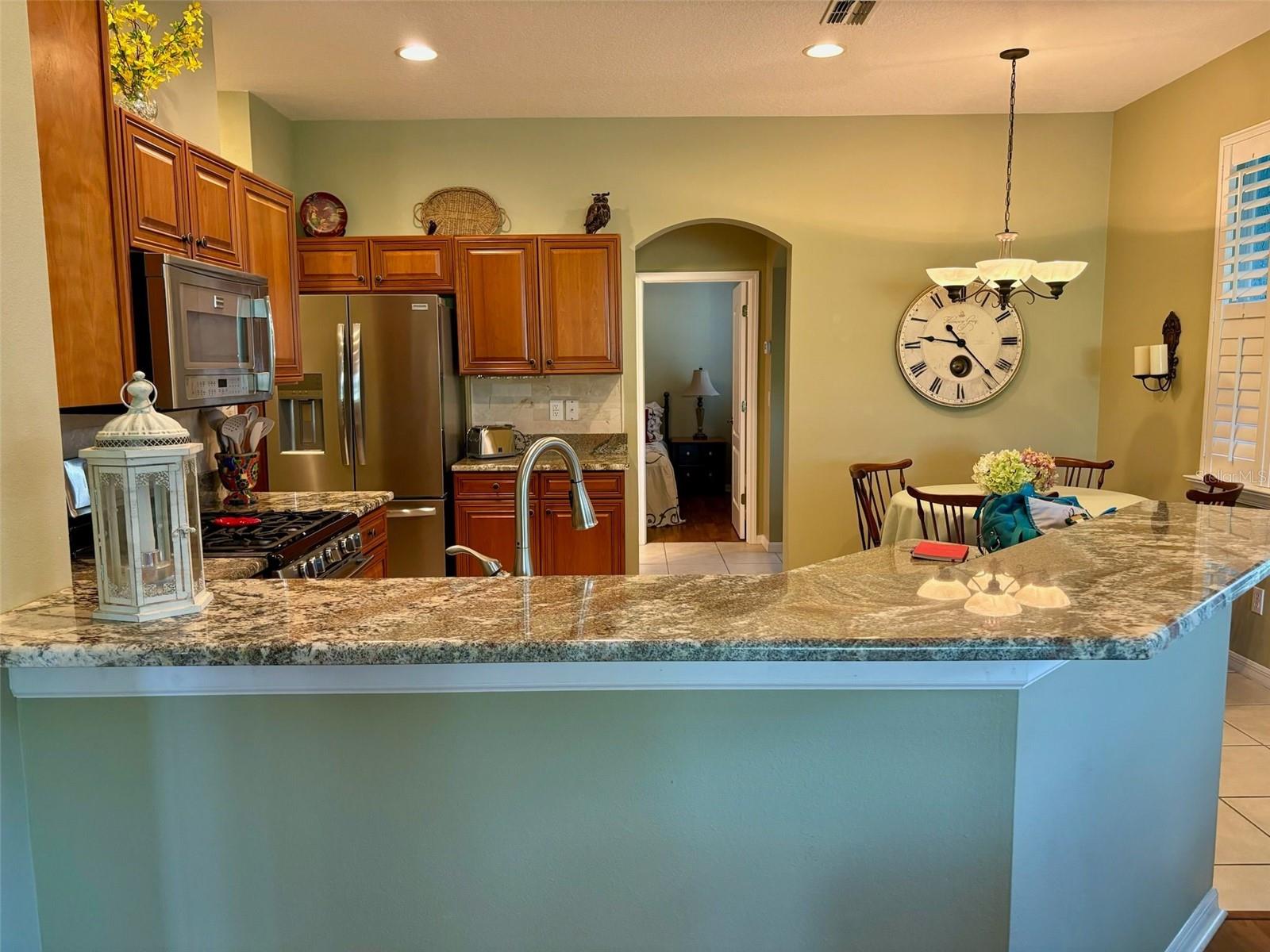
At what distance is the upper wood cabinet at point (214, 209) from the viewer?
284cm

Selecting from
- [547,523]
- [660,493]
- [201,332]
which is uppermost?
[201,332]

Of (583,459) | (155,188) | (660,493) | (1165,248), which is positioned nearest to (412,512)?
(583,459)

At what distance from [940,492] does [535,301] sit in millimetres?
2299

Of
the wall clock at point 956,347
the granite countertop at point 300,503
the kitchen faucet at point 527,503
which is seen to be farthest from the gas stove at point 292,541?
the wall clock at point 956,347

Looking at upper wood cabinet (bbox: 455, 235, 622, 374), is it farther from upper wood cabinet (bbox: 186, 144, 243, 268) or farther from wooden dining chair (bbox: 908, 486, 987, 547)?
wooden dining chair (bbox: 908, 486, 987, 547)

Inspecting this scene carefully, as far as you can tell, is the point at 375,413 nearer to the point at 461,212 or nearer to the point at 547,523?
the point at 547,523

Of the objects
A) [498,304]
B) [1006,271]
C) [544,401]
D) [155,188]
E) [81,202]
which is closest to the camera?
[81,202]

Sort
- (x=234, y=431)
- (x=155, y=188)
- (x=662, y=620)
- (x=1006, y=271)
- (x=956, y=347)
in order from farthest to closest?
(x=956, y=347) < (x=1006, y=271) < (x=234, y=431) < (x=155, y=188) < (x=662, y=620)

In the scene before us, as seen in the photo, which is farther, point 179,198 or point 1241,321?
point 1241,321

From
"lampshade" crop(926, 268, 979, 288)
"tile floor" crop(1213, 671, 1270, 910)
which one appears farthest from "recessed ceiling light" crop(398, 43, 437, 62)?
"tile floor" crop(1213, 671, 1270, 910)

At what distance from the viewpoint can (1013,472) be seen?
11.3 ft

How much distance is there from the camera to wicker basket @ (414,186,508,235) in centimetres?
494

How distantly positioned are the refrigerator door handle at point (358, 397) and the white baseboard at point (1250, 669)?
13.4ft

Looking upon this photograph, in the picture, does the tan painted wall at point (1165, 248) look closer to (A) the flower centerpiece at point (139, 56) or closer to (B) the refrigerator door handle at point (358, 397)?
(B) the refrigerator door handle at point (358, 397)
